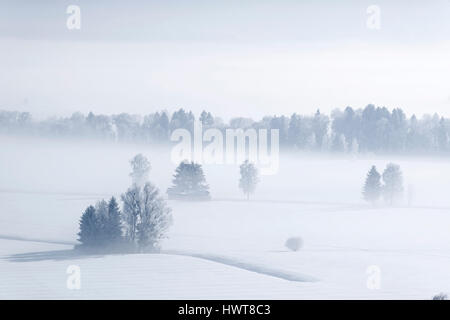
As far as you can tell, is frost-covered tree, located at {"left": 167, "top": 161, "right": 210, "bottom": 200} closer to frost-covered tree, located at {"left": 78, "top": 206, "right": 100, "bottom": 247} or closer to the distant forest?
the distant forest

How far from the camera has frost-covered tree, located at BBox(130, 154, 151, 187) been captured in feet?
22.3

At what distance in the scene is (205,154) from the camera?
22.5 feet

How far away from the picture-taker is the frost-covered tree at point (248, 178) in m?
6.89

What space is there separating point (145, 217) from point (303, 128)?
1.70 metres

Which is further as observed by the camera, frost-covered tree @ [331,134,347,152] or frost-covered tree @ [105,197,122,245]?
frost-covered tree @ [331,134,347,152]

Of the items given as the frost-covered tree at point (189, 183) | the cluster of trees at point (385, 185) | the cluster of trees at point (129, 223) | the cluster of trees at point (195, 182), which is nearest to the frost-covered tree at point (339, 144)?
the cluster of trees at point (385, 185)

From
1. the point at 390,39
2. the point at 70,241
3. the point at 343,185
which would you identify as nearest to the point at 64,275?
the point at 70,241

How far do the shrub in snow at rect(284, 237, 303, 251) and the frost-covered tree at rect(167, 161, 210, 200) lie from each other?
2.80 feet

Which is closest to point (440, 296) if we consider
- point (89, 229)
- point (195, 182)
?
point (195, 182)

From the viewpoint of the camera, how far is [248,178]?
6.91 m

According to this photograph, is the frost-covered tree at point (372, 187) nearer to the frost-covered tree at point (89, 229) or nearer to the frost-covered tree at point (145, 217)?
the frost-covered tree at point (145, 217)

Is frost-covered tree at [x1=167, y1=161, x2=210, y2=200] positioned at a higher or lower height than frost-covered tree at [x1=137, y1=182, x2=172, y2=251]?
higher

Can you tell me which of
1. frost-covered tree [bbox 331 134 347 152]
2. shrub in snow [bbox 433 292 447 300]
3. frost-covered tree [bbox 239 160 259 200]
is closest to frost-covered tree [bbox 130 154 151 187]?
frost-covered tree [bbox 239 160 259 200]

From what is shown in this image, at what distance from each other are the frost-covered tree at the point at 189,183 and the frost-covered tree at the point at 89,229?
71 cm
